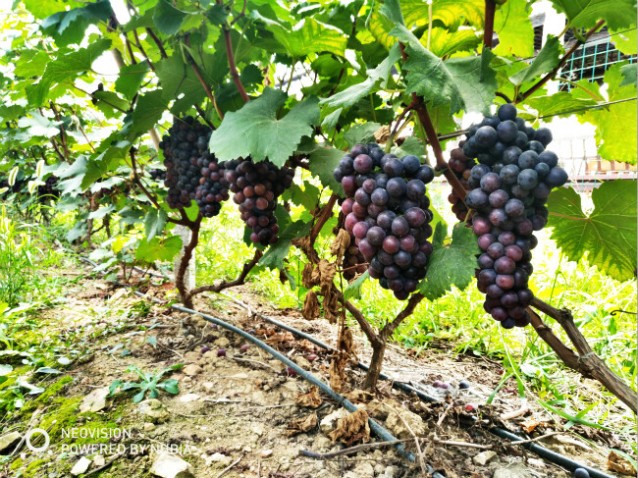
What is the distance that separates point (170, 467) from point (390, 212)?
93cm

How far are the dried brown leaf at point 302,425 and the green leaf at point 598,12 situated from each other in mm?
1276

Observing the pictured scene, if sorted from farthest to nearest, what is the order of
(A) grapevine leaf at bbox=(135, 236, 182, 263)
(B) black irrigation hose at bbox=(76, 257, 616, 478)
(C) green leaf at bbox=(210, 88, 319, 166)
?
(A) grapevine leaf at bbox=(135, 236, 182, 263) < (B) black irrigation hose at bbox=(76, 257, 616, 478) < (C) green leaf at bbox=(210, 88, 319, 166)

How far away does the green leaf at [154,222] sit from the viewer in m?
1.76

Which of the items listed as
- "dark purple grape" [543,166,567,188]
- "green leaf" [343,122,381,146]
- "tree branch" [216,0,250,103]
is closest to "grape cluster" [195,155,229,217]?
"tree branch" [216,0,250,103]

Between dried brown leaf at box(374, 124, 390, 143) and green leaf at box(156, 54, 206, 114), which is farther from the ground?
green leaf at box(156, 54, 206, 114)

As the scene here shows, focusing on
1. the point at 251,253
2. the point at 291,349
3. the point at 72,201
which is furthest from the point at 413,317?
the point at 72,201

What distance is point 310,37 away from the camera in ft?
3.81

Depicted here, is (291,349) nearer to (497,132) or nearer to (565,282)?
(497,132)

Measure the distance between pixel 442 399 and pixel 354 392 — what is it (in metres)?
0.40

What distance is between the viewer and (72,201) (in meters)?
2.59

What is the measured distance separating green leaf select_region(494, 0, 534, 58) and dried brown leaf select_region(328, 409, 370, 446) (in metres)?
1.13

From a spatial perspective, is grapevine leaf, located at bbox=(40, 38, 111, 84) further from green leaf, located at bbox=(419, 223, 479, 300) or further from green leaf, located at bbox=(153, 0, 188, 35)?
green leaf, located at bbox=(419, 223, 479, 300)

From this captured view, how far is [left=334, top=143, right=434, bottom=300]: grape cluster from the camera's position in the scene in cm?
86

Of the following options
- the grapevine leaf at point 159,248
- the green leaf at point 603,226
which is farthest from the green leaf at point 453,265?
the grapevine leaf at point 159,248
